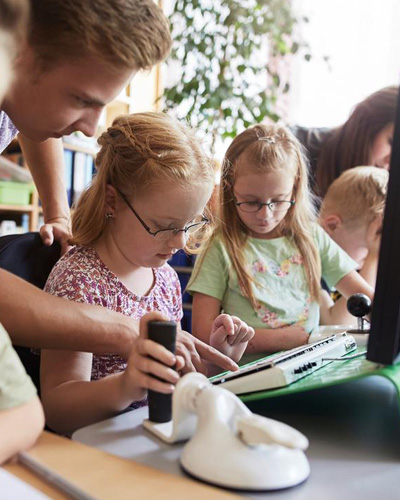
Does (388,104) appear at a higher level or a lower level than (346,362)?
higher

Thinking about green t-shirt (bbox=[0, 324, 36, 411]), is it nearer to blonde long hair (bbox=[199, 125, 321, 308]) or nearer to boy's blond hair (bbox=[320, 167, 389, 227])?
blonde long hair (bbox=[199, 125, 321, 308])

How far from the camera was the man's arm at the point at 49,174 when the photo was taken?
1.27 m

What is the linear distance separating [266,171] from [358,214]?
56 cm

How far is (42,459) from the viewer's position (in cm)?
50

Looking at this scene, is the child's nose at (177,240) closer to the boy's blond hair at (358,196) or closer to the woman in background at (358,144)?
the boy's blond hair at (358,196)

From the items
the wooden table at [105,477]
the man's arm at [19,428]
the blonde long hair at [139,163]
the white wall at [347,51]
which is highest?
the white wall at [347,51]

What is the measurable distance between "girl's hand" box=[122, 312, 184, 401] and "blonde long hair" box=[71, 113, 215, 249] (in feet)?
1.34

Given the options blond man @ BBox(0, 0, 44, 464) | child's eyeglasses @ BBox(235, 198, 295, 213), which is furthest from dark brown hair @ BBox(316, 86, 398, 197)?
blond man @ BBox(0, 0, 44, 464)

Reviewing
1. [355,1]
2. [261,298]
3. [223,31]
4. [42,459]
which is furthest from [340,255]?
[355,1]

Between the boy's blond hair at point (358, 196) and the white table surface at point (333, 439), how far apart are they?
3.72ft

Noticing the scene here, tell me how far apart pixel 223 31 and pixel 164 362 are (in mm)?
2849

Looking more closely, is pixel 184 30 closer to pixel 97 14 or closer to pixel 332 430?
pixel 97 14

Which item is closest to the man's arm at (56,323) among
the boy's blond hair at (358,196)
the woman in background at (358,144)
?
the boy's blond hair at (358,196)

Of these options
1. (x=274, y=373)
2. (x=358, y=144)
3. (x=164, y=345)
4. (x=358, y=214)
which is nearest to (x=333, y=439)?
(x=274, y=373)
